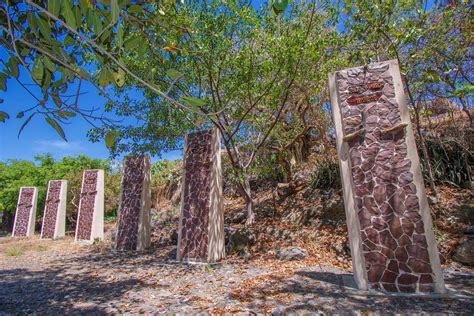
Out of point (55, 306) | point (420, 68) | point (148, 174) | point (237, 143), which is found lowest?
point (55, 306)

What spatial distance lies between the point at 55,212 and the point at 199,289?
37.2ft

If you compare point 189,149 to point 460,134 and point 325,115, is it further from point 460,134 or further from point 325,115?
point 460,134

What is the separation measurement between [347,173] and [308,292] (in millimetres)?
1912

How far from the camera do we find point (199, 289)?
4504mm

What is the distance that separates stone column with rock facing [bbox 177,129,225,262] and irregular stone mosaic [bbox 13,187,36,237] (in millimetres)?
11512

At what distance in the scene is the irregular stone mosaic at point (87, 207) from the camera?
11.0 metres

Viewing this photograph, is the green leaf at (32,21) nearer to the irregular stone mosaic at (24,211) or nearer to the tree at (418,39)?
the tree at (418,39)

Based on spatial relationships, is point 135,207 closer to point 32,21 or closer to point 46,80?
point 46,80

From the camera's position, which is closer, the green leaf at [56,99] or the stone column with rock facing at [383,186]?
the green leaf at [56,99]

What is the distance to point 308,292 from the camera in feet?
13.1

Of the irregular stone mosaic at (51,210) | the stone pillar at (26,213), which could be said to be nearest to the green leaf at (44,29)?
the irregular stone mosaic at (51,210)

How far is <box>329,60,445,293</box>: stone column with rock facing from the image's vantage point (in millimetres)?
4047

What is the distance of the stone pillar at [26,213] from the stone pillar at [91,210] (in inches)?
186

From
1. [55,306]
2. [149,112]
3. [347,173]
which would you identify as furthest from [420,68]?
[55,306]
